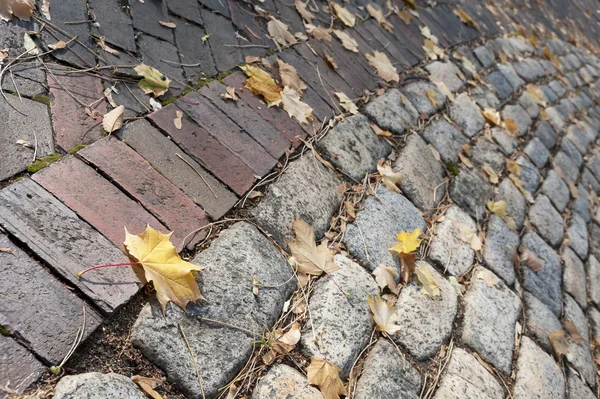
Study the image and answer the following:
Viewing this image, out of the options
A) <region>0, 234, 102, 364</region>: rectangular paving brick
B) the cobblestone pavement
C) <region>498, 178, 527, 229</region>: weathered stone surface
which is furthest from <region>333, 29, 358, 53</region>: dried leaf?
<region>0, 234, 102, 364</region>: rectangular paving brick

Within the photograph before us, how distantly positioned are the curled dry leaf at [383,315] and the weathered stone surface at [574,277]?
3.83 feet

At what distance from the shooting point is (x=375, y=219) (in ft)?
6.44

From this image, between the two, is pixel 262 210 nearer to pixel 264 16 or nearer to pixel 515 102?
pixel 264 16

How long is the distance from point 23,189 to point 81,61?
0.59 metres

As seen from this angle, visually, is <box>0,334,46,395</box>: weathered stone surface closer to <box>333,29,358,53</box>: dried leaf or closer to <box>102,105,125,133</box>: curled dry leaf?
<box>102,105,125,133</box>: curled dry leaf

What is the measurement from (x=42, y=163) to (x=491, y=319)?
165cm

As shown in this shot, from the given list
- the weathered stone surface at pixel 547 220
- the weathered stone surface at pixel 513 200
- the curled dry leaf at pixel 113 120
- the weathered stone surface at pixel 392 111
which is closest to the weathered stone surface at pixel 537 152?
the weathered stone surface at pixel 547 220

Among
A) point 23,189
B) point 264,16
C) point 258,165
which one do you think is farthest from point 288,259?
point 264,16

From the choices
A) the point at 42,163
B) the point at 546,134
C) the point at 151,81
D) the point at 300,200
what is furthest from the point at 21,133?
the point at 546,134

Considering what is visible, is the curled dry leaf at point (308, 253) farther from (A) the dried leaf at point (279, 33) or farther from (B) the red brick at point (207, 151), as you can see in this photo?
(A) the dried leaf at point (279, 33)

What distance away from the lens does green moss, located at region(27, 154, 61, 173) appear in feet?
4.54

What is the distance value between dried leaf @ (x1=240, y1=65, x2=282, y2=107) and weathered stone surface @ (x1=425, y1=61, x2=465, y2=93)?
4.01 ft

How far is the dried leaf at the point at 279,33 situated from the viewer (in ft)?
7.86

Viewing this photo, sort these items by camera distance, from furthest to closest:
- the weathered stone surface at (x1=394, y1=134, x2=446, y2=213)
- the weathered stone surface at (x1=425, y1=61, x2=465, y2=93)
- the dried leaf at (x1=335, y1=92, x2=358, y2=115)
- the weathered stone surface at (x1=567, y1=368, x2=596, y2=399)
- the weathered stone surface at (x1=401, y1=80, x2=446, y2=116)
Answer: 1. the weathered stone surface at (x1=425, y1=61, x2=465, y2=93)
2. the weathered stone surface at (x1=401, y1=80, x2=446, y2=116)
3. the dried leaf at (x1=335, y1=92, x2=358, y2=115)
4. the weathered stone surface at (x1=394, y1=134, x2=446, y2=213)
5. the weathered stone surface at (x1=567, y1=368, x2=596, y2=399)
